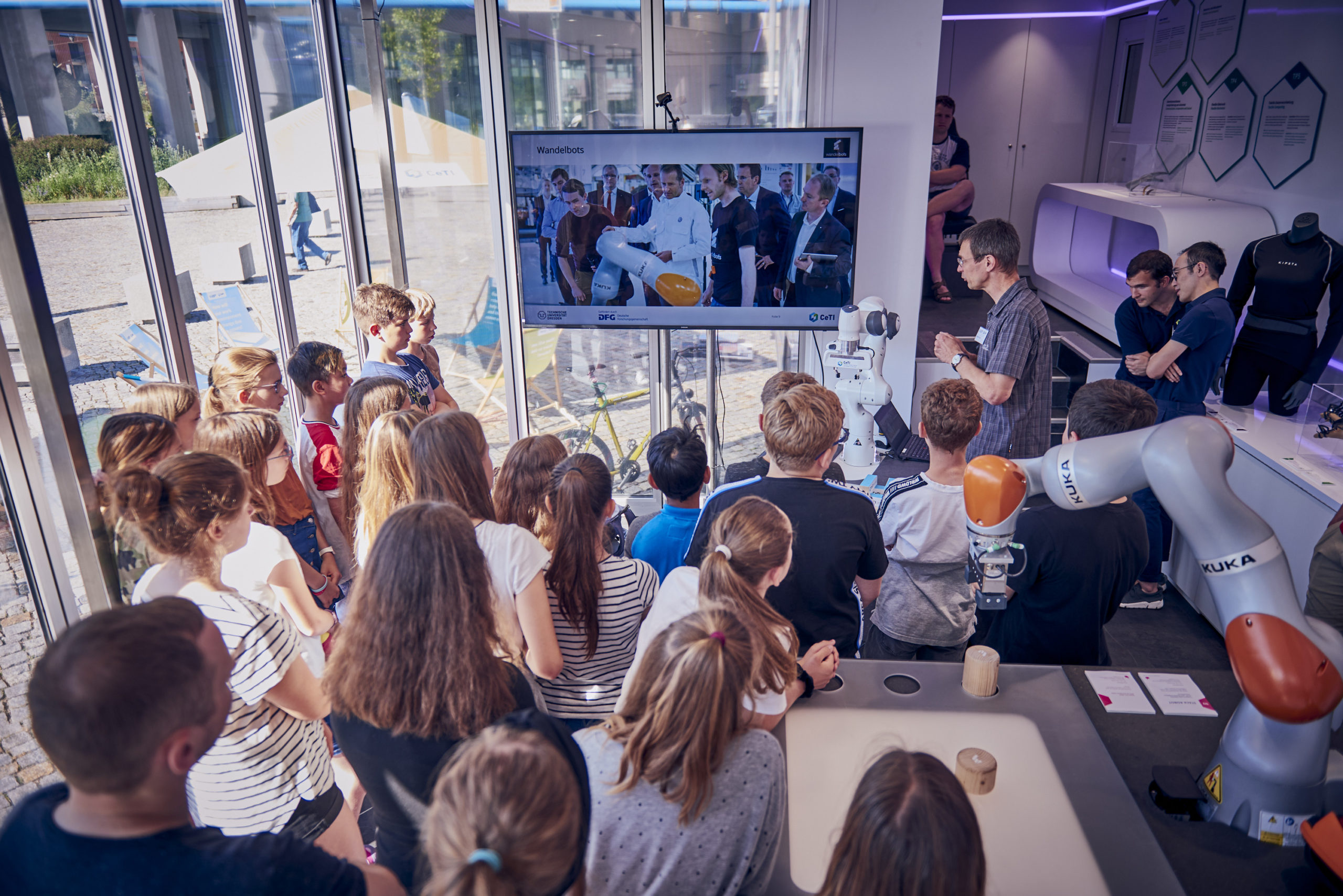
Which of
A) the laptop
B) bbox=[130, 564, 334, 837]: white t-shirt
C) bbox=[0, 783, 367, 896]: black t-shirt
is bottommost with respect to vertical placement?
the laptop

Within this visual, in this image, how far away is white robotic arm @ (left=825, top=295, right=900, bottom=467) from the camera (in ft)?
12.0

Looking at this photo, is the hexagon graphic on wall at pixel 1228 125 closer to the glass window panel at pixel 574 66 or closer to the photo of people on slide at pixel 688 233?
the photo of people on slide at pixel 688 233

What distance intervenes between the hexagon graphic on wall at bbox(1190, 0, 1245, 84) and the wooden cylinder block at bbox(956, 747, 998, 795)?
620 cm

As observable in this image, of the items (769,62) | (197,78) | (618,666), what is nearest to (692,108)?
(769,62)

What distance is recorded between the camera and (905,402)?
5.10 metres

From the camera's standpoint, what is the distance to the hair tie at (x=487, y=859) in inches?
40.7

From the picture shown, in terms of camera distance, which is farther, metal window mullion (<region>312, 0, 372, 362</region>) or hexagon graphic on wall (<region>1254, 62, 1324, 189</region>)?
hexagon graphic on wall (<region>1254, 62, 1324, 189</region>)

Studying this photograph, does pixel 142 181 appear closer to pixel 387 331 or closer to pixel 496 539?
pixel 387 331

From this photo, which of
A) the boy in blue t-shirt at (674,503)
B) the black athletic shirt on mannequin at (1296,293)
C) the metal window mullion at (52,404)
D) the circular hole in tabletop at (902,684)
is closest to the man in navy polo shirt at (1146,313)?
the black athletic shirt on mannequin at (1296,293)

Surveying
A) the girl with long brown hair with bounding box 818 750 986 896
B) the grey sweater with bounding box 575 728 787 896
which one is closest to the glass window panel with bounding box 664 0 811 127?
the grey sweater with bounding box 575 728 787 896

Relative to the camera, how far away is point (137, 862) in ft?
3.83

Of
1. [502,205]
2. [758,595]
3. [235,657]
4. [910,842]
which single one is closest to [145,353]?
[235,657]

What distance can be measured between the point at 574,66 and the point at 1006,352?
2.79 metres

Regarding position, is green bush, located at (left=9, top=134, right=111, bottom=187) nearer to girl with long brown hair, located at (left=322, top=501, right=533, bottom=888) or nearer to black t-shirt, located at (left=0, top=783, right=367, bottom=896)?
girl with long brown hair, located at (left=322, top=501, right=533, bottom=888)
